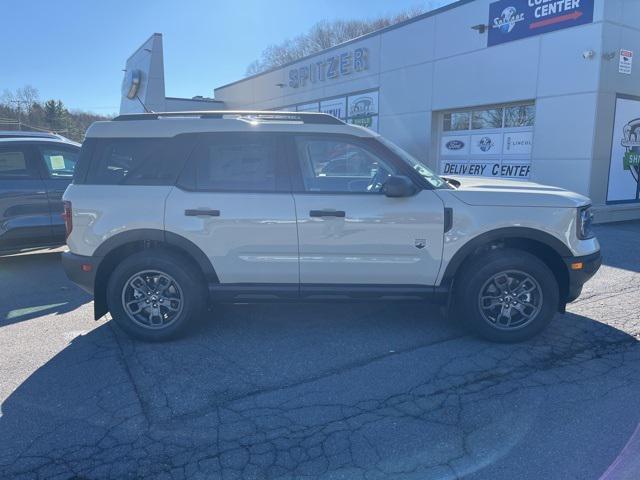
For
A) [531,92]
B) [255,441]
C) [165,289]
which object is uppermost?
[531,92]

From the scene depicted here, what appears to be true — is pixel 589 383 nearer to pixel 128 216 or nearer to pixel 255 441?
pixel 255 441

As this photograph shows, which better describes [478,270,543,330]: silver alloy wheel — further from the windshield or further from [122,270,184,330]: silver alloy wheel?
[122,270,184,330]: silver alloy wheel

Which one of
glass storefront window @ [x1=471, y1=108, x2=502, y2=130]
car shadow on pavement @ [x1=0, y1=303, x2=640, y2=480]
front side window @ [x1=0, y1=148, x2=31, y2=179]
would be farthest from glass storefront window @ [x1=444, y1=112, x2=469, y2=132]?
front side window @ [x1=0, y1=148, x2=31, y2=179]

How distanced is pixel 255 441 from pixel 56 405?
144cm

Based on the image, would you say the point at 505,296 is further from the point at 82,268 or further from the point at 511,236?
the point at 82,268

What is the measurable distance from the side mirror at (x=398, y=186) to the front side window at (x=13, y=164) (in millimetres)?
5450

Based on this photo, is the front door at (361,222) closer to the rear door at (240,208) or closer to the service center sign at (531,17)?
the rear door at (240,208)

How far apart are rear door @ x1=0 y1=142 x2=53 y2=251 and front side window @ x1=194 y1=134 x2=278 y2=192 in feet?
12.6

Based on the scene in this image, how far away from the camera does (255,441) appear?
2.82 m

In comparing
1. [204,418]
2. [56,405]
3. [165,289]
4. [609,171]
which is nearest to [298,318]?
[165,289]

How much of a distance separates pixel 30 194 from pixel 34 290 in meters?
1.50

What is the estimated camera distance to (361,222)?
13.1 feet

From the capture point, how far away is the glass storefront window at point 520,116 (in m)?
12.5

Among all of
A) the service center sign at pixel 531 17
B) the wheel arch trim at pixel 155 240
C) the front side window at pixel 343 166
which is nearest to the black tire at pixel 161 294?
the wheel arch trim at pixel 155 240
